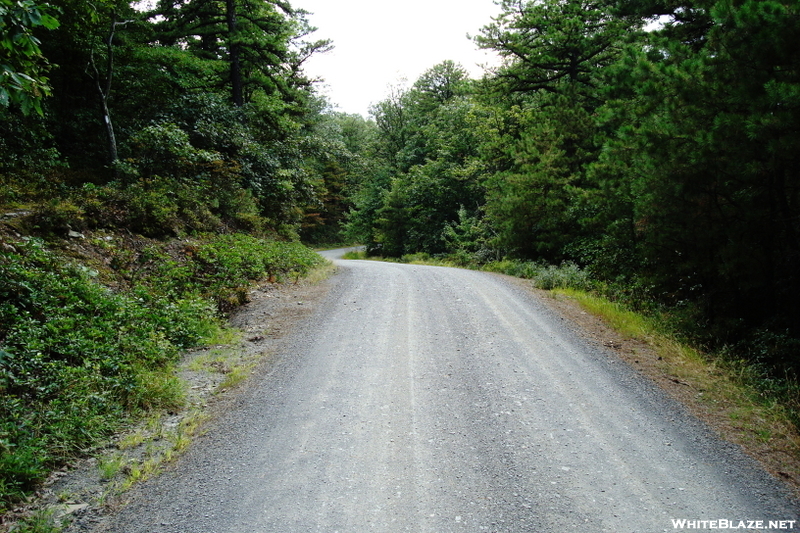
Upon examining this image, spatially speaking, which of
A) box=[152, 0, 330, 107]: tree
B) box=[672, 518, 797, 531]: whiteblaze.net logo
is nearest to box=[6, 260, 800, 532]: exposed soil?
box=[672, 518, 797, 531]: whiteblaze.net logo

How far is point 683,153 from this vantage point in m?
6.12

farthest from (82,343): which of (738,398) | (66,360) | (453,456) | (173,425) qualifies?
(738,398)

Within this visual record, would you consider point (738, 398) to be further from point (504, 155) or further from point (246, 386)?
point (504, 155)

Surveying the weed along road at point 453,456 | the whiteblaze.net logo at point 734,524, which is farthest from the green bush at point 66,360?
the whiteblaze.net logo at point 734,524

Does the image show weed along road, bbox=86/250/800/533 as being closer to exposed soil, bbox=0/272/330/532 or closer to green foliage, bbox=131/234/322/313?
exposed soil, bbox=0/272/330/532

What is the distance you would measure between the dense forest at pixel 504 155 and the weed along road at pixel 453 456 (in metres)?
1.40

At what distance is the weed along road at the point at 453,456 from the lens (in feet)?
9.48

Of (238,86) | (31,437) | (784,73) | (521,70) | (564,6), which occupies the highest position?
(564,6)

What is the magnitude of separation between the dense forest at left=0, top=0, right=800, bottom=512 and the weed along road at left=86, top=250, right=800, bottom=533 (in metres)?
1.40

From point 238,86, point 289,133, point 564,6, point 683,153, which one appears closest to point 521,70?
point 564,6

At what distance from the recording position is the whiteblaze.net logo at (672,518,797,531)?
9.14 ft

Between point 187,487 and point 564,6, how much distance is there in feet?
59.3

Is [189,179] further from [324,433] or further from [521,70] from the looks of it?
[521,70]

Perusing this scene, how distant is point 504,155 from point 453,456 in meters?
18.4
